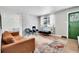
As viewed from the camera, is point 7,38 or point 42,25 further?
point 42,25

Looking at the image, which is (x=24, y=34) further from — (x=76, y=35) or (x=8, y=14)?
(x=76, y=35)

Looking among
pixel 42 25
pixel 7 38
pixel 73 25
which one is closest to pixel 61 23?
pixel 73 25

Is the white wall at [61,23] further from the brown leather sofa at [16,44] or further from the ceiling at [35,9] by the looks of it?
the brown leather sofa at [16,44]

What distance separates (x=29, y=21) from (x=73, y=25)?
0.77 meters

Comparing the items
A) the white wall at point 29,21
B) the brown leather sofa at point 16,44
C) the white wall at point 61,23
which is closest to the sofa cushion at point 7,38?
the brown leather sofa at point 16,44

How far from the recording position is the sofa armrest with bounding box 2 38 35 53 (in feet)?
6.54

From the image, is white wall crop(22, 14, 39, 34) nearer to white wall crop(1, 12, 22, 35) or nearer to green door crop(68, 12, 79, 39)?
white wall crop(1, 12, 22, 35)

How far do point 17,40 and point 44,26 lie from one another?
0.53 meters

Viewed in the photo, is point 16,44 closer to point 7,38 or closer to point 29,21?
point 7,38

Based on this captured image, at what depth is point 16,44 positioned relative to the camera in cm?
202

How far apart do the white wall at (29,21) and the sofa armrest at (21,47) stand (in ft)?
0.82

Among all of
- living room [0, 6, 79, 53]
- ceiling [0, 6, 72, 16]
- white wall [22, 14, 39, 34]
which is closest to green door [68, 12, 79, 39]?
living room [0, 6, 79, 53]

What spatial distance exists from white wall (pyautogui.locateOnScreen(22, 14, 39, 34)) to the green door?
0.57 meters

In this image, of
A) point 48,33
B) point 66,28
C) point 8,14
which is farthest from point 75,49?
point 8,14
